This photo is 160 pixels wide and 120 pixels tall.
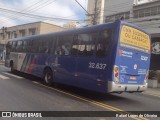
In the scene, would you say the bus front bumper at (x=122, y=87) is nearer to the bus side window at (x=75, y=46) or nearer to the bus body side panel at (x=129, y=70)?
the bus body side panel at (x=129, y=70)

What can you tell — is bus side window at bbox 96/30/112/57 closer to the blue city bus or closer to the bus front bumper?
the blue city bus

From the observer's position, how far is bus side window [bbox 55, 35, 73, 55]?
521 inches

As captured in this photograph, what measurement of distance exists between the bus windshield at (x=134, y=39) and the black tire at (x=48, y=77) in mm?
5345

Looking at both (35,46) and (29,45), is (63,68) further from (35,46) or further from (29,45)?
(29,45)

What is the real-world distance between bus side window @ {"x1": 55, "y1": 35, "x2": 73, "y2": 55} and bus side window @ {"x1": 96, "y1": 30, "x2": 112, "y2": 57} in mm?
2294

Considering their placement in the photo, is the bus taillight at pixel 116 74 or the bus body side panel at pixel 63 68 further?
the bus body side panel at pixel 63 68

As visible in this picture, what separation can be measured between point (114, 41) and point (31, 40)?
29.7 ft

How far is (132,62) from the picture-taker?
11.2m

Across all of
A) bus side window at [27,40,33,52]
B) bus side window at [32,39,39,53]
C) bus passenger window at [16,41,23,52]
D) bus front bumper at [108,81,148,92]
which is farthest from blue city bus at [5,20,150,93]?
bus passenger window at [16,41,23,52]

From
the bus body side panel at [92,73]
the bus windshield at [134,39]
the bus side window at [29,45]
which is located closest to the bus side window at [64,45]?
the bus body side panel at [92,73]

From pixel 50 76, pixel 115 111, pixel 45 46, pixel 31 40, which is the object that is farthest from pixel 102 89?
pixel 31 40

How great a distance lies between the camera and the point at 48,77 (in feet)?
49.9

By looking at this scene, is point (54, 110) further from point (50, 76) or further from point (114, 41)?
point (50, 76)

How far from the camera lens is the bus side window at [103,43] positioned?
10.8 metres
